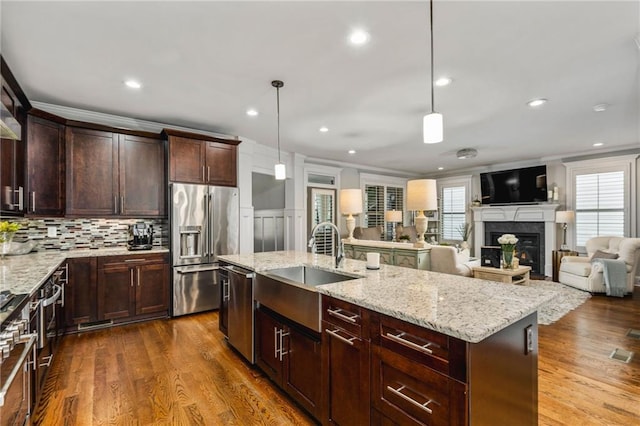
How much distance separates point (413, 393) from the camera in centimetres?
135

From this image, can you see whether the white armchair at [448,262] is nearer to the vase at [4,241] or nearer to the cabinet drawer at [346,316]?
the cabinet drawer at [346,316]

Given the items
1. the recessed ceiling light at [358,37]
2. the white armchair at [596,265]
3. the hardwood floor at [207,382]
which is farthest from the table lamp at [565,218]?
the recessed ceiling light at [358,37]

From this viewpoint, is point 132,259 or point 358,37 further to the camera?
point 132,259

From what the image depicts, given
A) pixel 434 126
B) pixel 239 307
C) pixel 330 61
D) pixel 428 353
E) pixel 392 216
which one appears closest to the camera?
pixel 428 353

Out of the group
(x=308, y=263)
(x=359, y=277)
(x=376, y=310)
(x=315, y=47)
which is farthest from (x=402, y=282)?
(x=315, y=47)

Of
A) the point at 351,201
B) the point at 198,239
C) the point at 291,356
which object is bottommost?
the point at 291,356

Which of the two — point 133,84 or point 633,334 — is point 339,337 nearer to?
point 133,84

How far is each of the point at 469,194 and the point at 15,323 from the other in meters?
8.90

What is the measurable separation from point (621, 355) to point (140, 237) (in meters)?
5.41

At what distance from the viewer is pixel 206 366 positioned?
2771 mm

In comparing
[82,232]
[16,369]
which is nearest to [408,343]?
[16,369]

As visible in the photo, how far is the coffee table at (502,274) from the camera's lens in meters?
4.21

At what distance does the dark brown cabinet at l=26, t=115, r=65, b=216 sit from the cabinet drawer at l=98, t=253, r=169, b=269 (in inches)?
28.3

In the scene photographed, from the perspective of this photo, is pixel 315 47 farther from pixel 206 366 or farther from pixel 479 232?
pixel 479 232
